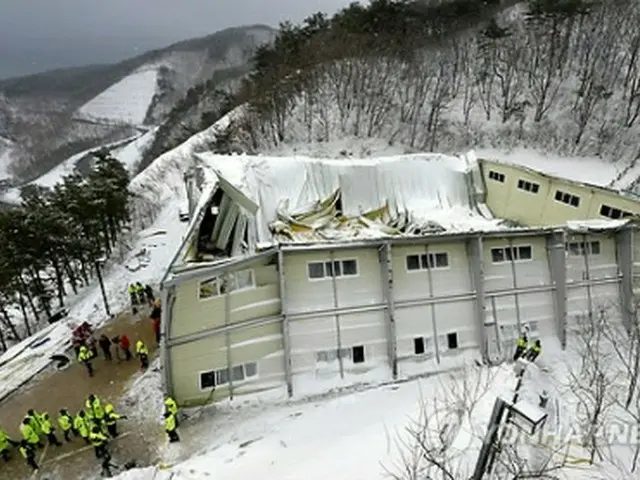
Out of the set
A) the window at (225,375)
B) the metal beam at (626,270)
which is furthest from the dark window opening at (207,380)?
the metal beam at (626,270)

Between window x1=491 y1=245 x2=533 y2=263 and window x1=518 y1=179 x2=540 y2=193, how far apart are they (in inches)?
235

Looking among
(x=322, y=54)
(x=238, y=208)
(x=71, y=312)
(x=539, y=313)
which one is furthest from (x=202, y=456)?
(x=322, y=54)

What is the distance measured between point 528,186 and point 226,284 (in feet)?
49.3

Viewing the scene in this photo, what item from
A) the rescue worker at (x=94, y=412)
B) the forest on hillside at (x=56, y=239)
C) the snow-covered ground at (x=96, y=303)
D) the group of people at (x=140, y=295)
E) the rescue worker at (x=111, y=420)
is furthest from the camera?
the forest on hillside at (x=56, y=239)

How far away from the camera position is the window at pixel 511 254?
17.5 m

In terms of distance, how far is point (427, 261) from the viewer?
662 inches

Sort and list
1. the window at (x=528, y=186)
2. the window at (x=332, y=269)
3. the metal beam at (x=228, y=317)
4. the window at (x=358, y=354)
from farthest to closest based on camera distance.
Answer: the window at (x=528, y=186), the window at (x=358, y=354), the window at (x=332, y=269), the metal beam at (x=228, y=317)

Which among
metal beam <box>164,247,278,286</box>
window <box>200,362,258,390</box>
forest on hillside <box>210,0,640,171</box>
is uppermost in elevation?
forest on hillside <box>210,0,640,171</box>

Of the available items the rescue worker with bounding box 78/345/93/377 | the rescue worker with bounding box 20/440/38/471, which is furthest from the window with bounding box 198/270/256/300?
the rescue worker with bounding box 20/440/38/471

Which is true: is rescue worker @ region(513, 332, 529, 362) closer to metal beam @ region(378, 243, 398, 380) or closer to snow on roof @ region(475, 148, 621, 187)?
metal beam @ region(378, 243, 398, 380)

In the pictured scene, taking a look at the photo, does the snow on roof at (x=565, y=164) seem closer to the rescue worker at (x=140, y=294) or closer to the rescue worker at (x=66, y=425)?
the rescue worker at (x=140, y=294)

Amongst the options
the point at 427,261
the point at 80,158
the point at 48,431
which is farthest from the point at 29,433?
the point at 80,158

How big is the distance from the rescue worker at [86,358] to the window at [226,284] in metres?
5.08

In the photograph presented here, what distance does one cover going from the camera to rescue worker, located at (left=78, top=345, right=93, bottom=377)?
1673 centimetres
